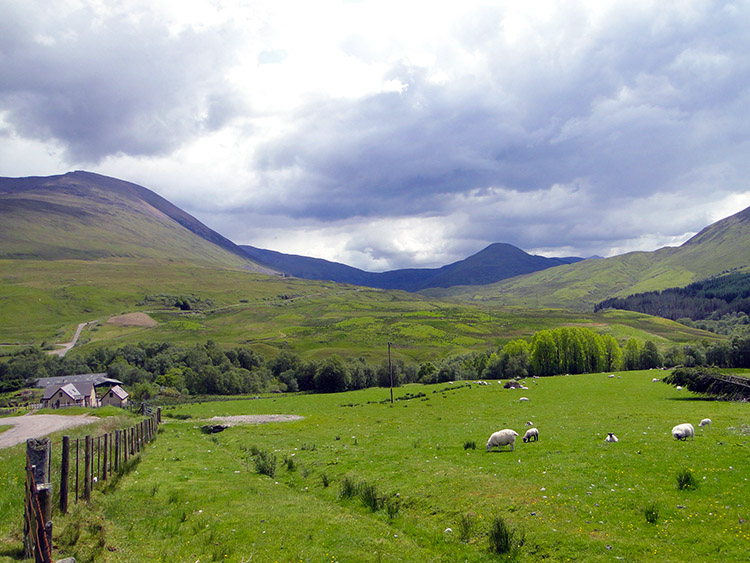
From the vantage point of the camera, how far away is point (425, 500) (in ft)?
52.3

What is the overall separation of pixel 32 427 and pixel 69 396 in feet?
197

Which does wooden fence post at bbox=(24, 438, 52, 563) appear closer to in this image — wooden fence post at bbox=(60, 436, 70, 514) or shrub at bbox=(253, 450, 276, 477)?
wooden fence post at bbox=(60, 436, 70, 514)

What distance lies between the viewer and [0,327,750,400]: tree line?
93.4m

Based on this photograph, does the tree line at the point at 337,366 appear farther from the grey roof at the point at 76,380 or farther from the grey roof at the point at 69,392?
the grey roof at the point at 69,392

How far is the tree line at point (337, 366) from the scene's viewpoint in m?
93.4

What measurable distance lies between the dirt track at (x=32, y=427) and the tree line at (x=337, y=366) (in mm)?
54210

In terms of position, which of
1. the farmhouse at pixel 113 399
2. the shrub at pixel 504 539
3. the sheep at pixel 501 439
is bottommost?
the farmhouse at pixel 113 399

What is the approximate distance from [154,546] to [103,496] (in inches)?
220

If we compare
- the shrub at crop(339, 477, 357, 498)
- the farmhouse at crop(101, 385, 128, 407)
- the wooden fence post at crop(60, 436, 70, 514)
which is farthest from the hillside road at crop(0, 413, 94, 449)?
the farmhouse at crop(101, 385, 128, 407)

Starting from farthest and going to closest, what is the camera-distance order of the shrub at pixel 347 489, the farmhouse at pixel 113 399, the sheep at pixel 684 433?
1. the farmhouse at pixel 113 399
2. the sheep at pixel 684 433
3. the shrub at pixel 347 489

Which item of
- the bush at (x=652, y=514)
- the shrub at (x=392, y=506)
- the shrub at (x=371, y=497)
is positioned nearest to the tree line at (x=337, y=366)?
the bush at (x=652, y=514)

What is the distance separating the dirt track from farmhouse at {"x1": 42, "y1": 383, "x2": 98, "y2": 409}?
164ft

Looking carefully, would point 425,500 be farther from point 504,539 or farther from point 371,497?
point 504,539

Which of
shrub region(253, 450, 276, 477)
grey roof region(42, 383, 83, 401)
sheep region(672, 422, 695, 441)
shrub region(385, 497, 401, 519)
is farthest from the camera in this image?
grey roof region(42, 383, 83, 401)
